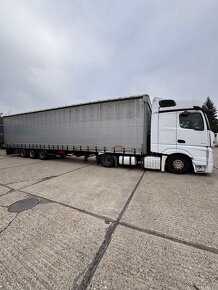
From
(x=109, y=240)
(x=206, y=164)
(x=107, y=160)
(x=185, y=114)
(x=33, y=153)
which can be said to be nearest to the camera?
(x=109, y=240)

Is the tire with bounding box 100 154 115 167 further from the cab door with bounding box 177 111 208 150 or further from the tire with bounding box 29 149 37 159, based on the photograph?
the tire with bounding box 29 149 37 159

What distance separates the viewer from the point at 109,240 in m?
2.40

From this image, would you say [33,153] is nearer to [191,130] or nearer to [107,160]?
[107,160]

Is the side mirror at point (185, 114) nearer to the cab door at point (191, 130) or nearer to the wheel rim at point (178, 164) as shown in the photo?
the cab door at point (191, 130)

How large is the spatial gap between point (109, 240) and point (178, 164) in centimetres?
542

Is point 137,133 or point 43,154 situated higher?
point 137,133

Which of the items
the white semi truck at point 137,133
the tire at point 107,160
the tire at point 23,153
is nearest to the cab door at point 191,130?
the white semi truck at point 137,133

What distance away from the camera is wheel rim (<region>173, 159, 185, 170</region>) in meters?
6.79

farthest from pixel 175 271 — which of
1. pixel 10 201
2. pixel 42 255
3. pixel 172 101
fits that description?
pixel 172 101

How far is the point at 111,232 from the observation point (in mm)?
2617

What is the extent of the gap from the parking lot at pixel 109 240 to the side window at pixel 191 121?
2751 mm

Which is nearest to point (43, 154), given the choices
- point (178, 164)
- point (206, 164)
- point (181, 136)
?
point (178, 164)

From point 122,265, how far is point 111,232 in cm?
71

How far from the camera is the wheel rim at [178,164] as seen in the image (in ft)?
22.3
